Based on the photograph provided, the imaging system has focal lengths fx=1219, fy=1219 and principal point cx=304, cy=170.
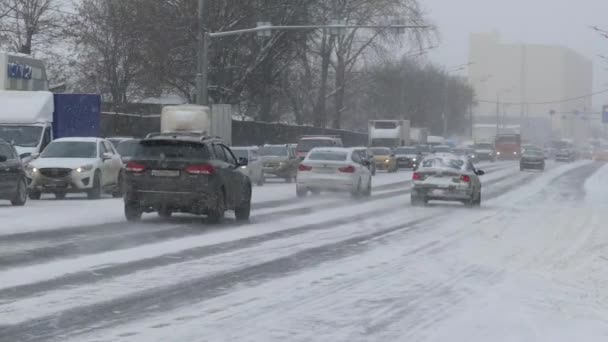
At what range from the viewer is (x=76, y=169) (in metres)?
31.5

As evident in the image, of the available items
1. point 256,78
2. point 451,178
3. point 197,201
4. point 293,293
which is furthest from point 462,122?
point 293,293

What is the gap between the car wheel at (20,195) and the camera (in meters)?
27.8

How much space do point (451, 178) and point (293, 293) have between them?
20.7 meters

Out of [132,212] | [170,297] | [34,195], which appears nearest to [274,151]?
[34,195]

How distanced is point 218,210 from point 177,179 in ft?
3.20

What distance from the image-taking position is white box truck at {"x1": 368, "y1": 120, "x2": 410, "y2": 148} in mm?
83125

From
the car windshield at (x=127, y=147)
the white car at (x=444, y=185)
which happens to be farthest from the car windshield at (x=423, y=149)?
the white car at (x=444, y=185)

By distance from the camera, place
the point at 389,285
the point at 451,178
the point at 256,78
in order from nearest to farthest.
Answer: the point at 389,285 < the point at 451,178 < the point at 256,78

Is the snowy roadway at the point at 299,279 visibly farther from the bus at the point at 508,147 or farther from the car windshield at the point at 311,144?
the bus at the point at 508,147

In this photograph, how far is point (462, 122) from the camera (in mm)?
159500

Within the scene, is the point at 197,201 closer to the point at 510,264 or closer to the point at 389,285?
the point at 510,264

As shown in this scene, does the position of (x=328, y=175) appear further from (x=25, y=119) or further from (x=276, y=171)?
(x=276, y=171)

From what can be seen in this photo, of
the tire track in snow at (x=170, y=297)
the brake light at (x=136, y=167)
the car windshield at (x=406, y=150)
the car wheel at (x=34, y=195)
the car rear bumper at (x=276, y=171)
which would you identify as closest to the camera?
the tire track in snow at (x=170, y=297)

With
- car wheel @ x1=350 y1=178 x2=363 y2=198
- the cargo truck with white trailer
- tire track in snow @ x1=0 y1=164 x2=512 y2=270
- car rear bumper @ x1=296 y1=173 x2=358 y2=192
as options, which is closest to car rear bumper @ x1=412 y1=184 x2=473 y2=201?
car rear bumper @ x1=296 y1=173 x2=358 y2=192
